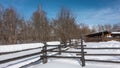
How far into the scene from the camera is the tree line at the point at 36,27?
38531mm

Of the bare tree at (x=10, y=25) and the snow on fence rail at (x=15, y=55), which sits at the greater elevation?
the bare tree at (x=10, y=25)

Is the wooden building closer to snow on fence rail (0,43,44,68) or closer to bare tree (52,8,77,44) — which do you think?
bare tree (52,8,77,44)

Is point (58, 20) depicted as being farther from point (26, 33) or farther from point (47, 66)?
point (47, 66)

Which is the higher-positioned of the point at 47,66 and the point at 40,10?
the point at 40,10

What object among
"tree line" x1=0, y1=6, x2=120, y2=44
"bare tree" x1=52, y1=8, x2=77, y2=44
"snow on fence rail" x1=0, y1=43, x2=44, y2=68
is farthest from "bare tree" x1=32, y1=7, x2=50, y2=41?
"snow on fence rail" x1=0, y1=43, x2=44, y2=68

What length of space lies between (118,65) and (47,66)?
321 centimetres

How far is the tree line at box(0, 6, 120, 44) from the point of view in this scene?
3853cm

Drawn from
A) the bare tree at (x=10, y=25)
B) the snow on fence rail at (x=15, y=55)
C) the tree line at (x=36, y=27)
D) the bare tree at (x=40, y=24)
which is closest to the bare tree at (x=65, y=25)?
the tree line at (x=36, y=27)

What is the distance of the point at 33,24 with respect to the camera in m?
55.1

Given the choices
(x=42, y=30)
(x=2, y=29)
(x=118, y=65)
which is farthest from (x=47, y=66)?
(x=42, y=30)

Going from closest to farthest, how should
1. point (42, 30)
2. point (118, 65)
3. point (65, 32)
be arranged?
1. point (118, 65)
2. point (65, 32)
3. point (42, 30)

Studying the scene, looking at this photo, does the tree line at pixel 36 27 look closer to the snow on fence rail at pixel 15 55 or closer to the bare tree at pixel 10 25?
the bare tree at pixel 10 25

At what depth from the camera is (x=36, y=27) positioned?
51656 millimetres

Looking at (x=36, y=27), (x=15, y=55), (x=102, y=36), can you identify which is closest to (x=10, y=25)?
(x=36, y=27)
